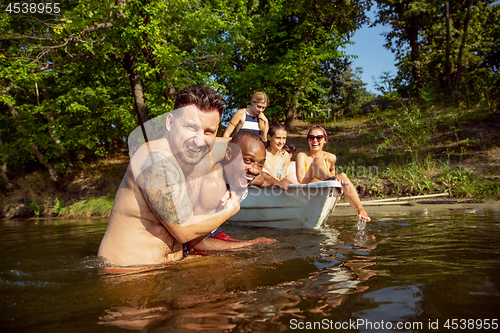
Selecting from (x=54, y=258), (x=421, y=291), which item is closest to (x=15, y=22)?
(x=54, y=258)

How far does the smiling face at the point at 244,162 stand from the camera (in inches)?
132

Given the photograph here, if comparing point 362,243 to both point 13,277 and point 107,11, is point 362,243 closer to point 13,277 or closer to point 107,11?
point 13,277

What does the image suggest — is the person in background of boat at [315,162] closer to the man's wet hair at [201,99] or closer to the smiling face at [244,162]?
the smiling face at [244,162]

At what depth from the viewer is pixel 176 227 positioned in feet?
8.83

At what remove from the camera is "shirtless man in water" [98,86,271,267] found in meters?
2.59

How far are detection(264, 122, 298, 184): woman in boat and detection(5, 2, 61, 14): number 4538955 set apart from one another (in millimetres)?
8829

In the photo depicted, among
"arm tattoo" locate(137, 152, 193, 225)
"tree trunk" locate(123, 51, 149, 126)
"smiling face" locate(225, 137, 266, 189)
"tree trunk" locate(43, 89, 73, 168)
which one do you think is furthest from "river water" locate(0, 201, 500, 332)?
"tree trunk" locate(43, 89, 73, 168)

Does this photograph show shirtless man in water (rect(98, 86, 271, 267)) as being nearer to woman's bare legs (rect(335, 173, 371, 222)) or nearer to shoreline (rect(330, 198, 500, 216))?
woman's bare legs (rect(335, 173, 371, 222))

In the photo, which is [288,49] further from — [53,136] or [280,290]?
[280,290]

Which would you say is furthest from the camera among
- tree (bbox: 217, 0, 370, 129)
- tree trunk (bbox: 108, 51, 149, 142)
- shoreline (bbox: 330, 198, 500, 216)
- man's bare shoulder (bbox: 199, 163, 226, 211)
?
tree (bbox: 217, 0, 370, 129)

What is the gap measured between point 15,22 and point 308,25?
10972 millimetres

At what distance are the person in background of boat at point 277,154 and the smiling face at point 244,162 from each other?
2598 millimetres

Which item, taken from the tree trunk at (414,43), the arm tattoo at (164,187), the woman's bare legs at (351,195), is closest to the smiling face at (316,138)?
the woman's bare legs at (351,195)

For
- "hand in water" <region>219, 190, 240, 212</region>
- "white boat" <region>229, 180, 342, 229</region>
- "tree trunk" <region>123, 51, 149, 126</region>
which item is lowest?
"white boat" <region>229, 180, 342, 229</region>
